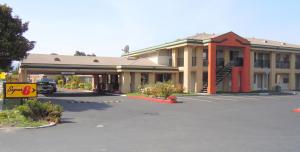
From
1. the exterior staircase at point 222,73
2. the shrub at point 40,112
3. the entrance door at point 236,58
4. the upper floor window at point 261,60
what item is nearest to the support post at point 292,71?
the upper floor window at point 261,60

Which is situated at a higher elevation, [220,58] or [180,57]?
[180,57]

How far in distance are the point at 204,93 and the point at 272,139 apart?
25.7 m

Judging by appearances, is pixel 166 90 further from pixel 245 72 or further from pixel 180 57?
pixel 245 72

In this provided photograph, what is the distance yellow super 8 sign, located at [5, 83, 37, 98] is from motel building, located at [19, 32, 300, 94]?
1477 cm

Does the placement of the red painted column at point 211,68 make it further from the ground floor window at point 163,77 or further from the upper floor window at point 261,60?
the upper floor window at point 261,60

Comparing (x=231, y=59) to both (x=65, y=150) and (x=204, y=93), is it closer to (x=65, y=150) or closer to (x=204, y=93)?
(x=204, y=93)

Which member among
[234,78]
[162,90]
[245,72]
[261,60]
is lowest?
[162,90]

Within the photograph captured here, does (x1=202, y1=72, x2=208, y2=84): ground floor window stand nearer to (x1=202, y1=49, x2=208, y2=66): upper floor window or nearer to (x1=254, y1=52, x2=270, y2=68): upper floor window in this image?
(x1=202, y1=49, x2=208, y2=66): upper floor window

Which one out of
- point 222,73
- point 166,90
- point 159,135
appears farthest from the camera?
point 222,73

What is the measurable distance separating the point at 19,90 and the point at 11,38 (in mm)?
5106

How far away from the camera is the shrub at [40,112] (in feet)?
46.5

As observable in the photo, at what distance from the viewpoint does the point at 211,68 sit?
35.7 metres

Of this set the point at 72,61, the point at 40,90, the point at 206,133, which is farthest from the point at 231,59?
the point at 206,133

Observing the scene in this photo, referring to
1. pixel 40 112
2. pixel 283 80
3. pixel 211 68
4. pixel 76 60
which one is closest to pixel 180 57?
pixel 211 68
